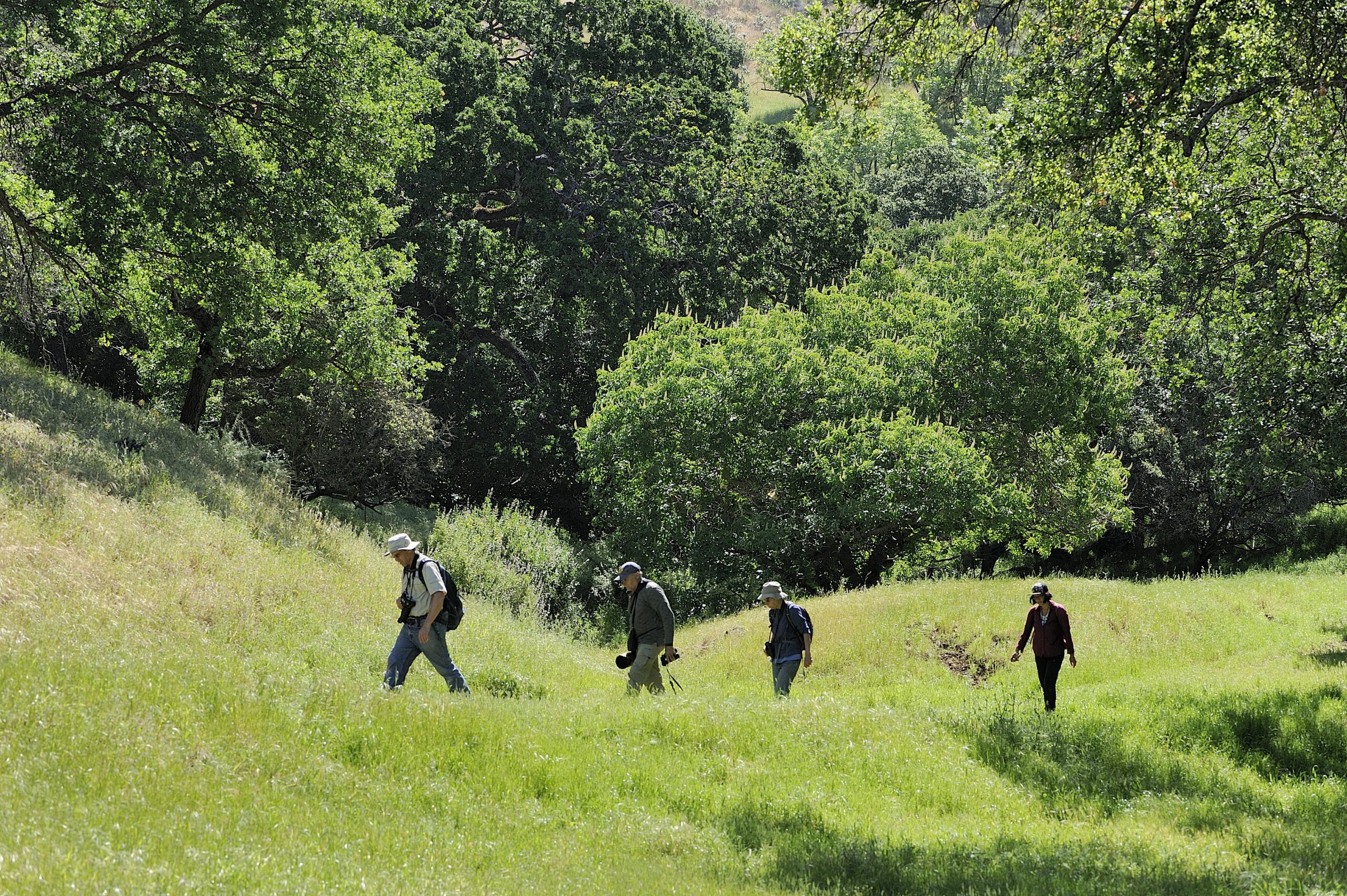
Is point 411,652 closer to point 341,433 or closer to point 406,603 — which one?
point 406,603

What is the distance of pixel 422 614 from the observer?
37.2ft

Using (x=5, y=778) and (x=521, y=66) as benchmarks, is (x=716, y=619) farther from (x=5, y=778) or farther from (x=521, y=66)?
(x=521, y=66)

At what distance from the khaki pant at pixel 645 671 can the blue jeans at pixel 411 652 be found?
227 cm

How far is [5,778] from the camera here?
23.1 feet

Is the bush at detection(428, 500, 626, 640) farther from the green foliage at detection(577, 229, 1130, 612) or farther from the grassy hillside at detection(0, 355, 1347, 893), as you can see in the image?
the grassy hillside at detection(0, 355, 1347, 893)

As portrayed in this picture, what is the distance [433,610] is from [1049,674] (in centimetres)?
819

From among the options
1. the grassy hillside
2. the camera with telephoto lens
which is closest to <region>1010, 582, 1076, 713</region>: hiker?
the grassy hillside

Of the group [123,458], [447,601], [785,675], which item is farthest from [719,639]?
[123,458]

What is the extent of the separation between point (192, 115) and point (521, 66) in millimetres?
20678

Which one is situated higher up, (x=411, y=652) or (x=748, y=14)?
(x=748, y=14)

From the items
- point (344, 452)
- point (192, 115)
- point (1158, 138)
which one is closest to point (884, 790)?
point (1158, 138)

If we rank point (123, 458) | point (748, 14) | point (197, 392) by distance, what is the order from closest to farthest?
point (123, 458)
point (197, 392)
point (748, 14)

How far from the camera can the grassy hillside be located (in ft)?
23.4

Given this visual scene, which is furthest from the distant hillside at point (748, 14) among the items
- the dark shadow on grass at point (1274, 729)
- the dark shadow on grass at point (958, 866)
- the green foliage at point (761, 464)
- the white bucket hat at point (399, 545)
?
the dark shadow on grass at point (958, 866)
